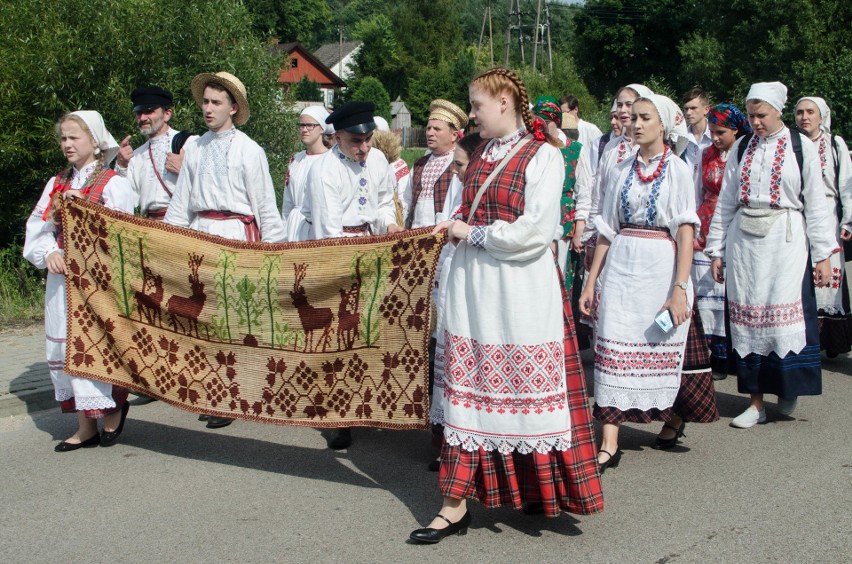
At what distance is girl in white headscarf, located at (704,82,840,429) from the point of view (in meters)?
6.47

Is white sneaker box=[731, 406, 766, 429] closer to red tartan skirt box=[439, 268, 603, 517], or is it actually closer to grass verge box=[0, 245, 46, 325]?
red tartan skirt box=[439, 268, 603, 517]

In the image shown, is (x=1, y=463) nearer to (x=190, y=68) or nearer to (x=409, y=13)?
(x=190, y=68)

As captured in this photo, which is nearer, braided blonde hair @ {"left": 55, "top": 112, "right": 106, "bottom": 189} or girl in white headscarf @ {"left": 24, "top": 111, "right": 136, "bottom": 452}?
girl in white headscarf @ {"left": 24, "top": 111, "right": 136, "bottom": 452}

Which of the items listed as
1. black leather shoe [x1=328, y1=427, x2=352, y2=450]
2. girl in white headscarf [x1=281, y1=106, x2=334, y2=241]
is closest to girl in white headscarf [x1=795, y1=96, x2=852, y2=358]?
girl in white headscarf [x1=281, y1=106, x2=334, y2=241]

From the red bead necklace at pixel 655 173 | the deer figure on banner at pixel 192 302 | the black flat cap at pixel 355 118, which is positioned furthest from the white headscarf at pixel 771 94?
the deer figure on banner at pixel 192 302

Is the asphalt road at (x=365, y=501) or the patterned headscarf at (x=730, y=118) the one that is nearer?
the asphalt road at (x=365, y=501)

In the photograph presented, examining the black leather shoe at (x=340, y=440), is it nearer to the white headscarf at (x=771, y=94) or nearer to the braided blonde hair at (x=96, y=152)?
the braided blonde hair at (x=96, y=152)

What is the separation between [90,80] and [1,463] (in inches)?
254

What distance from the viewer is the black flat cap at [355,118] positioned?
631cm

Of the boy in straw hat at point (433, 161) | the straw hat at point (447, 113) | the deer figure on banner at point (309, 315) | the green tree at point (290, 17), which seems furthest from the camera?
the green tree at point (290, 17)

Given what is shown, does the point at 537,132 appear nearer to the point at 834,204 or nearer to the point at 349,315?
the point at 349,315

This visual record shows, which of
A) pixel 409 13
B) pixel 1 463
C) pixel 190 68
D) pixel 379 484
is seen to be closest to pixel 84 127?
pixel 1 463

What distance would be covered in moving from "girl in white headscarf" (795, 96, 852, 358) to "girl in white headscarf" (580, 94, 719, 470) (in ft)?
10.4

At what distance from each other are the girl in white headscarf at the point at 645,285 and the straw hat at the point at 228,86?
2.62m
